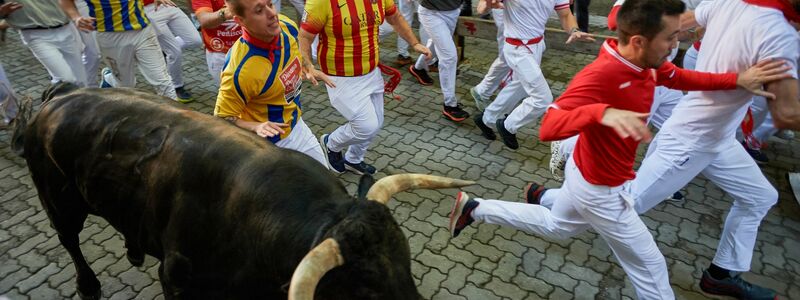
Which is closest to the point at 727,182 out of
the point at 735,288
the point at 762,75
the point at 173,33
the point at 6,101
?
the point at 735,288

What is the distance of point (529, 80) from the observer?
236 inches

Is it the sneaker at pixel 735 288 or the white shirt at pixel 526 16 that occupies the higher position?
the white shirt at pixel 526 16

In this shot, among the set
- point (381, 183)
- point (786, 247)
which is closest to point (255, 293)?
point (381, 183)

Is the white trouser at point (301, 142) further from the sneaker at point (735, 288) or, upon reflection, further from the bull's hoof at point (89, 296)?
the sneaker at point (735, 288)

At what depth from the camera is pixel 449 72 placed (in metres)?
6.98

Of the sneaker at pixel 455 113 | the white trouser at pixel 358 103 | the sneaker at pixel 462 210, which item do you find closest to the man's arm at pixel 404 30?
the white trouser at pixel 358 103

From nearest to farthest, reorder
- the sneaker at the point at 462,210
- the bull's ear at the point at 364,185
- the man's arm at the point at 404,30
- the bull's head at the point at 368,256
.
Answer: the bull's head at the point at 368,256
the bull's ear at the point at 364,185
the sneaker at the point at 462,210
the man's arm at the point at 404,30

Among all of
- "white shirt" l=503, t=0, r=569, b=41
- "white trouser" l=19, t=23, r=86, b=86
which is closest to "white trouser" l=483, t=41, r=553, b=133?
"white shirt" l=503, t=0, r=569, b=41

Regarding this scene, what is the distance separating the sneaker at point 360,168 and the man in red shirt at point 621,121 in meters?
2.25

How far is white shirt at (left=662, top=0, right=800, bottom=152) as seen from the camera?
330 cm

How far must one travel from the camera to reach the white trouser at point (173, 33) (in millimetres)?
7133

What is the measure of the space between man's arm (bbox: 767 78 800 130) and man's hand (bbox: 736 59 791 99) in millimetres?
32

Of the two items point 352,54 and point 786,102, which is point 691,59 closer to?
point 786,102

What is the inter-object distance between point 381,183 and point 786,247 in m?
4.30
